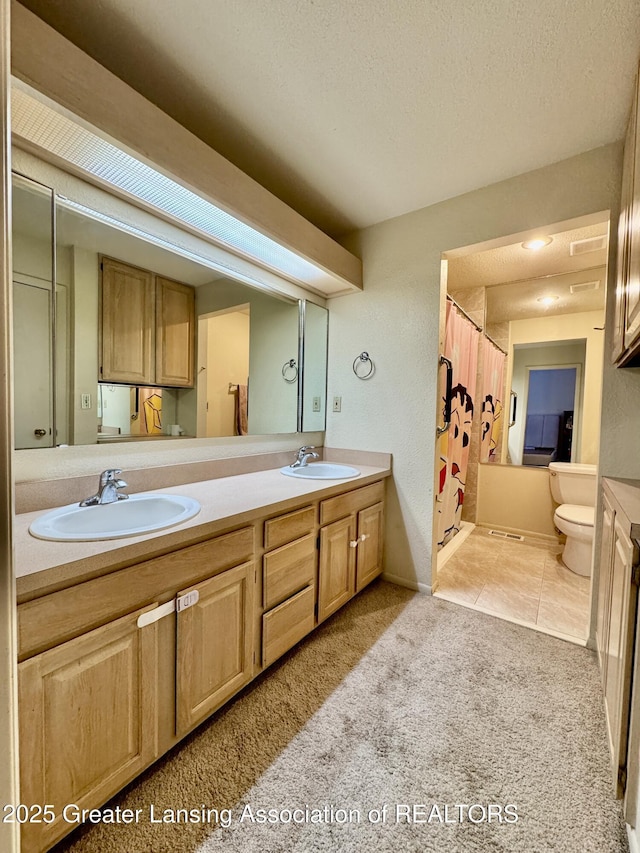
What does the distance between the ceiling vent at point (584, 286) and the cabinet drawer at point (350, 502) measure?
7.59ft

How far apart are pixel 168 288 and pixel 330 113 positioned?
1.03m

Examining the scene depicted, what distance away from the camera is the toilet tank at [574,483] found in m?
2.64

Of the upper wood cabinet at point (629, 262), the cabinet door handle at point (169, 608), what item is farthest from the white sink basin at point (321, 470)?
the upper wood cabinet at point (629, 262)

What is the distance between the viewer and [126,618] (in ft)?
2.96

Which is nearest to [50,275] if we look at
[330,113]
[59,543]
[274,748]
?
[59,543]

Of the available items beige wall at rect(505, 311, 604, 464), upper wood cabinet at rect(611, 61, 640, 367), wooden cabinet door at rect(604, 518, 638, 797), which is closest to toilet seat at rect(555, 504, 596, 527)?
beige wall at rect(505, 311, 604, 464)

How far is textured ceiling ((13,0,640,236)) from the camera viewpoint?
106 centimetres

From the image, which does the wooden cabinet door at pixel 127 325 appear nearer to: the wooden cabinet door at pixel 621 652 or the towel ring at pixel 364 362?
the towel ring at pixel 364 362

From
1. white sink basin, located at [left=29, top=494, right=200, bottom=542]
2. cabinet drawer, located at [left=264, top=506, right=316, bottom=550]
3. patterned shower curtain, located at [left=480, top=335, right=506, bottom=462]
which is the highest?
patterned shower curtain, located at [left=480, top=335, right=506, bottom=462]

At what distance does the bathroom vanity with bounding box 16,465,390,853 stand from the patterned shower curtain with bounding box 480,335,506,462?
2395 millimetres

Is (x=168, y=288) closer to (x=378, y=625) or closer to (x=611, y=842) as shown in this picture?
(x=378, y=625)

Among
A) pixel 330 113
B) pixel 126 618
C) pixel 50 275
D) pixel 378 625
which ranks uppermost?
pixel 330 113

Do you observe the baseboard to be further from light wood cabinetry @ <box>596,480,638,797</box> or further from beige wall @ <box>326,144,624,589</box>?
light wood cabinetry @ <box>596,480,638,797</box>

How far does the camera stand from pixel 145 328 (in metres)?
1.53
